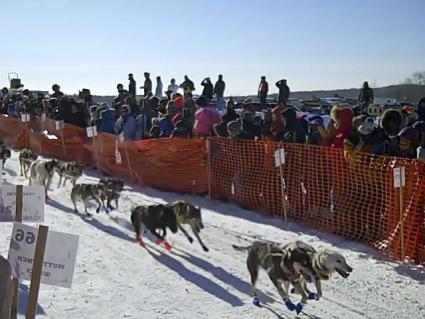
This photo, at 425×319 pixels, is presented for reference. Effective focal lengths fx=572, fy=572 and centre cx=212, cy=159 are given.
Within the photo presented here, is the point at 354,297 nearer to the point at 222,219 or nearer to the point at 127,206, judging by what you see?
the point at 222,219

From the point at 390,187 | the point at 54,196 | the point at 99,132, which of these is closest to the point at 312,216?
the point at 390,187

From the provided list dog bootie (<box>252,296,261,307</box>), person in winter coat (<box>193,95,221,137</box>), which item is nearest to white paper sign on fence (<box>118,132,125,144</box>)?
person in winter coat (<box>193,95,221,137</box>)

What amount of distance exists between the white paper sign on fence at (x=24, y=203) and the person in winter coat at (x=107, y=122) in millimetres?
9367

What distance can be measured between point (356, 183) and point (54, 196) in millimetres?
5939

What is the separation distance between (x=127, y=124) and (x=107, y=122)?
123cm

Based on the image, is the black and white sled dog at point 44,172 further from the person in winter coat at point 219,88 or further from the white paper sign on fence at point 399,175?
the person in winter coat at point 219,88

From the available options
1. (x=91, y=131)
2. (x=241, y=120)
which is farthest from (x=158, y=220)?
(x=91, y=131)

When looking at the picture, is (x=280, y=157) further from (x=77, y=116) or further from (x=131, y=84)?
(x=131, y=84)

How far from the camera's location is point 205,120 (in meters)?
11.1

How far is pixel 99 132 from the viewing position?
Result: 14.3m

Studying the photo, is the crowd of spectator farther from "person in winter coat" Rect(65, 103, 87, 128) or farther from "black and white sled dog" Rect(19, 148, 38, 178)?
"black and white sled dog" Rect(19, 148, 38, 178)

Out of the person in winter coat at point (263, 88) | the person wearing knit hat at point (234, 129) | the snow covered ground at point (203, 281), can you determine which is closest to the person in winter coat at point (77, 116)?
the person in winter coat at point (263, 88)

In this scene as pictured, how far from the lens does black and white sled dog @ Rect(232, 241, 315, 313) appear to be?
5.04 m

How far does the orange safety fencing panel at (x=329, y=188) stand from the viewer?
6.95 m
